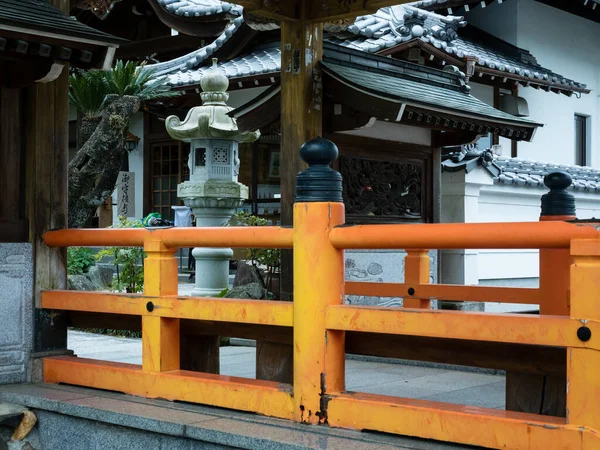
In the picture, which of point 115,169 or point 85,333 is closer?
point 115,169

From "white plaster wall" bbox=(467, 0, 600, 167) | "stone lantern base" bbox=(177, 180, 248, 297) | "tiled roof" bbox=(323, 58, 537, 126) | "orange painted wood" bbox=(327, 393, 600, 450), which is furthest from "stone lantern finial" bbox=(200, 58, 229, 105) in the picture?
"orange painted wood" bbox=(327, 393, 600, 450)

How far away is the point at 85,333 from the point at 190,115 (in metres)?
3.09

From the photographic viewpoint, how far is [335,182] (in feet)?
13.9

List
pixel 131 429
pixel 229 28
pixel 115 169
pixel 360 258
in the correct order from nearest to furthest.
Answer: pixel 131 429, pixel 360 258, pixel 115 169, pixel 229 28

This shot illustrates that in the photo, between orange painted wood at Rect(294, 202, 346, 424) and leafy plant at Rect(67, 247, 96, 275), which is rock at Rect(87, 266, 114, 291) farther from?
orange painted wood at Rect(294, 202, 346, 424)

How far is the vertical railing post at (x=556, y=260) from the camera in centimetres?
555

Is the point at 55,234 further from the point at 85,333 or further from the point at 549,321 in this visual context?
the point at 85,333

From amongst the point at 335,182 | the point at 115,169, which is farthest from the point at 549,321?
the point at 115,169

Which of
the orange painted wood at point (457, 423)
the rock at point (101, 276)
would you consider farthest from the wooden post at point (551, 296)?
the rock at point (101, 276)

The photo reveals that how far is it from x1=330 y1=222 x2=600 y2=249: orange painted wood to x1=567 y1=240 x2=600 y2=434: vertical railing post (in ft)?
0.24

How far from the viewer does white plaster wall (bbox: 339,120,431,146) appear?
9180 millimetres

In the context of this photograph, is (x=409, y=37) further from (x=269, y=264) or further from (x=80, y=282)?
(x=80, y=282)

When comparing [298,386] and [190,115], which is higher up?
[190,115]

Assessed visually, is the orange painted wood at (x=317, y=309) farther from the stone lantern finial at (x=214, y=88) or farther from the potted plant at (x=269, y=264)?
the stone lantern finial at (x=214, y=88)
